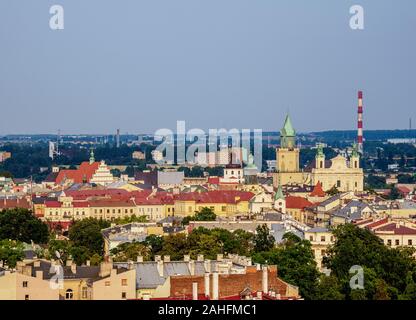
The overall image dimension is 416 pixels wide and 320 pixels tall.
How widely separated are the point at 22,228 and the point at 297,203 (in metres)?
24.7

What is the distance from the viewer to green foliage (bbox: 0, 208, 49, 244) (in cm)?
5159

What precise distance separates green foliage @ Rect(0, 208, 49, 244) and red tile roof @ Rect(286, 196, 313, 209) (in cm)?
2142

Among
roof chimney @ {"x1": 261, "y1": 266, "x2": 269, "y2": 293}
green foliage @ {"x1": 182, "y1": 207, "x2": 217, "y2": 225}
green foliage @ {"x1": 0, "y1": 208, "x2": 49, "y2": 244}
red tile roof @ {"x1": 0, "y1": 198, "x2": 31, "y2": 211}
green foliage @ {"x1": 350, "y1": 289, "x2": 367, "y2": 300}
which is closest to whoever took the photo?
roof chimney @ {"x1": 261, "y1": 266, "x2": 269, "y2": 293}

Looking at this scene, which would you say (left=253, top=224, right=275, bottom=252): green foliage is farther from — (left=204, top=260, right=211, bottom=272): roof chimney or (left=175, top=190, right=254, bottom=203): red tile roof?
(left=175, top=190, right=254, bottom=203): red tile roof

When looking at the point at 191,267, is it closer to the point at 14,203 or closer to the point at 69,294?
the point at 69,294

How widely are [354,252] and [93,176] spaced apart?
70569 millimetres

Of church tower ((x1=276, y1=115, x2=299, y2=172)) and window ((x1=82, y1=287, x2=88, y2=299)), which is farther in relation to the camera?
church tower ((x1=276, y1=115, x2=299, y2=172))

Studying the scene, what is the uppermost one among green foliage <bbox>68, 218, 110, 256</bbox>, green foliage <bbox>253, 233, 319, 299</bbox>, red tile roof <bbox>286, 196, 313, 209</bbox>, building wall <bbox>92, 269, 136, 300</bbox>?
building wall <bbox>92, 269, 136, 300</bbox>

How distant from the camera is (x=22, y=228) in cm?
5288

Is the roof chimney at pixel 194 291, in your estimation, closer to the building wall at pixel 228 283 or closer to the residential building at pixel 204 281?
the residential building at pixel 204 281

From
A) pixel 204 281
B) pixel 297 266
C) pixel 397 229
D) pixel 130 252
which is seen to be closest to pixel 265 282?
pixel 204 281

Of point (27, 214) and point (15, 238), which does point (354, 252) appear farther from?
point (27, 214)

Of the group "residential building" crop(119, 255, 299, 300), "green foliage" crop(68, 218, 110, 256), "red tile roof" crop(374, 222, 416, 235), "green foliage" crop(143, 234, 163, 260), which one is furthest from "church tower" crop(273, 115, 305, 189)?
"residential building" crop(119, 255, 299, 300)
